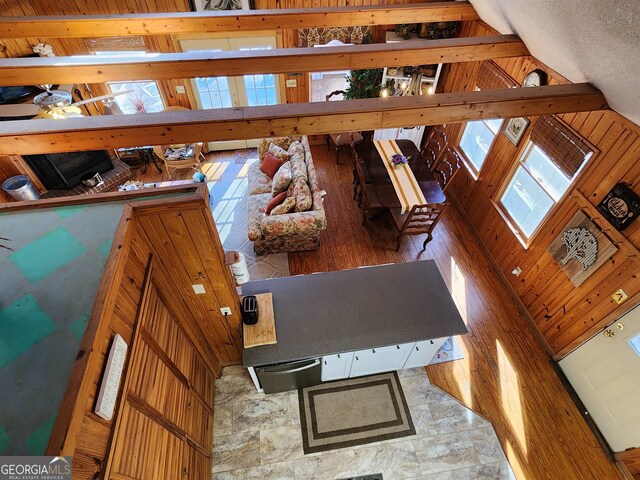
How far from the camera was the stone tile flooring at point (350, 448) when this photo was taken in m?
3.03

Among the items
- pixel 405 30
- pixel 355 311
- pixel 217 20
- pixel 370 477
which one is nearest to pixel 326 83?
pixel 405 30

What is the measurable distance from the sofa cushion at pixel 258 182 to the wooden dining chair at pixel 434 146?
8.26 ft

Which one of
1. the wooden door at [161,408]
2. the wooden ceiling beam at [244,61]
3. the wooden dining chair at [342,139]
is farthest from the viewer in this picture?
the wooden dining chair at [342,139]

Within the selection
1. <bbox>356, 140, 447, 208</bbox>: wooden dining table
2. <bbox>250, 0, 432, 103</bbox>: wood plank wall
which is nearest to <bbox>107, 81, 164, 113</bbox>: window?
<bbox>250, 0, 432, 103</bbox>: wood plank wall

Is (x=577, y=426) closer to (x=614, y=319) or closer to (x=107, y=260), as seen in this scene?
(x=614, y=319)

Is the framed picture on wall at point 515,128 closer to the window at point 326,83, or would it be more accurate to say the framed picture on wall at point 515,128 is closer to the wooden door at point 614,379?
the wooden door at point 614,379

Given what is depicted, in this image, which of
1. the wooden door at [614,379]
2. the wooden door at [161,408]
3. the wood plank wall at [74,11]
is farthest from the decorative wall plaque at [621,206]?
the wood plank wall at [74,11]

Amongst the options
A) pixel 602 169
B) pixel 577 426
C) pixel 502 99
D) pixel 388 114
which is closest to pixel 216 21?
pixel 388 114

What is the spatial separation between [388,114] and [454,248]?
3086 millimetres

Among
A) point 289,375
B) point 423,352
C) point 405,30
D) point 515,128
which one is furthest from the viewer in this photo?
point 405,30

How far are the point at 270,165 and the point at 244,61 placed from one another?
2476 mm

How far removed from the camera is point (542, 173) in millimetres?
3752

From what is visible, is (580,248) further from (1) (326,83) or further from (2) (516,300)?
(1) (326,83)

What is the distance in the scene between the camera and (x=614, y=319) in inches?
118
